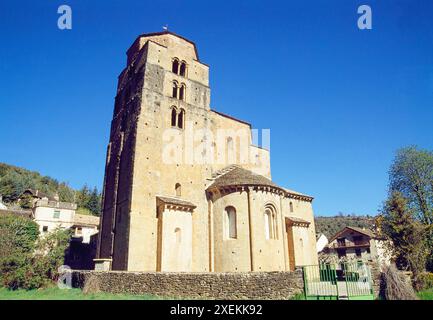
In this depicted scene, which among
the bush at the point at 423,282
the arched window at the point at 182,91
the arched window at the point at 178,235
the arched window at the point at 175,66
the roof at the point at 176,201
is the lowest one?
the bush at the point at 423,282

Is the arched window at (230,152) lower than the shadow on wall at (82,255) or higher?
higher

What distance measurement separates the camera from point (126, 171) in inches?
882

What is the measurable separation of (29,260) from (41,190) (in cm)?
5898

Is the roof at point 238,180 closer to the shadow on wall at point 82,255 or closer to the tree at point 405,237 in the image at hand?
the tree at point 405,237

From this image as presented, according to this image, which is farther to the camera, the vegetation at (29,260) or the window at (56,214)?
the window at (56,214)

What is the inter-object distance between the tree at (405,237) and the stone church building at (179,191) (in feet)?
23.7

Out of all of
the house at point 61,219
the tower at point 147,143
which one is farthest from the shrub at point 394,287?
the house at point 61,219

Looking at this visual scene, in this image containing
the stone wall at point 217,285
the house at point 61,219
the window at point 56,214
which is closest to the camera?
the stone wall at point 217,285

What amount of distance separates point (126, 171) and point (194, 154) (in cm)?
594

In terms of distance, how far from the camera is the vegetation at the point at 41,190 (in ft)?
202
